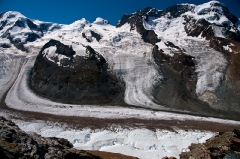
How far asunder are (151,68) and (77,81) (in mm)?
26629

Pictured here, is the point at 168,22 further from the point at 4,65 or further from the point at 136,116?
the point at 136,116

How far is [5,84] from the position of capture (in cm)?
7325

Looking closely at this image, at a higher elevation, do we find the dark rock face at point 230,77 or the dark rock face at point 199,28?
the dark rock face at point 199,28

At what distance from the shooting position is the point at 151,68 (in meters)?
77.2

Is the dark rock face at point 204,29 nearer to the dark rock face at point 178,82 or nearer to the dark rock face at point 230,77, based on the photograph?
the dark rock face at point 230,77

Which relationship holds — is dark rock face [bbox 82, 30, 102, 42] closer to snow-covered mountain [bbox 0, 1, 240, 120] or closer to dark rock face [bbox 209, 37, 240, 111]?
snow-covered mountain [bbox 0, 1, 240, 120]

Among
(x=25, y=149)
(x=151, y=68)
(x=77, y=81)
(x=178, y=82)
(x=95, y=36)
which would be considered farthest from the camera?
(x=95, y=36)

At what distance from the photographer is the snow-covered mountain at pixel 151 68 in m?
55.8

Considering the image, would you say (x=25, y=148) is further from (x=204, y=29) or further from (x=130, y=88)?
(x=204, y=29)

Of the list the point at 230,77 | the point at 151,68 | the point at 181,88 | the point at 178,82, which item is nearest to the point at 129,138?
the point at 181,88

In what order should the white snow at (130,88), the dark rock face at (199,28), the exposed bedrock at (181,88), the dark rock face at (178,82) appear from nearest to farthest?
the white snow at (130,88), the exposed bedrock at (181,88), the dark rock face at (178,82), the dark rock face at (199,28)

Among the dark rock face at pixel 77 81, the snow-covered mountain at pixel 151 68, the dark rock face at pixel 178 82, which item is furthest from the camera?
the dark rock face at pixel 77 81

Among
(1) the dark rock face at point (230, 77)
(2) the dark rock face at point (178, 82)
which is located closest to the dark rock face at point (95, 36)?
(2) the dark rock face at point (178, 82)

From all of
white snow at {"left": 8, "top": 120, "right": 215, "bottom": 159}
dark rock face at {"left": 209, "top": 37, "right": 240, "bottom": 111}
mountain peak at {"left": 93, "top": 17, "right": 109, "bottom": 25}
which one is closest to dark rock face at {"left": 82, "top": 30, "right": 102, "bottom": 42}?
mountain peak at {"left": 93, "top": 17, "right": 109, "bottom": 25}
